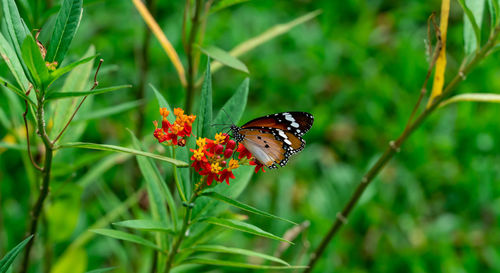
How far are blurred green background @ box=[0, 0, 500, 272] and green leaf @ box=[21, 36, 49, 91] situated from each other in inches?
32.5

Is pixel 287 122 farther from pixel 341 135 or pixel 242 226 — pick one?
pixel 341 135

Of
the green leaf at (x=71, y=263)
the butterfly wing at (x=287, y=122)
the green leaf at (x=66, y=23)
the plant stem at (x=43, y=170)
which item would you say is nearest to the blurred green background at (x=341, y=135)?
the green leaf at (x=71, y=263)

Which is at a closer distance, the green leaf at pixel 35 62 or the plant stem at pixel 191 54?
the green leaf at pixel 35 62

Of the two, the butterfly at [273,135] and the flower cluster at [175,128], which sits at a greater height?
the flower cluster at [175,128]

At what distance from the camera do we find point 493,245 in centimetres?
173

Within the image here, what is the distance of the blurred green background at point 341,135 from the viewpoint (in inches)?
64.8

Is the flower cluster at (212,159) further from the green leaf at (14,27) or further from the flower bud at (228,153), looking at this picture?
the green leaf at (14,27)

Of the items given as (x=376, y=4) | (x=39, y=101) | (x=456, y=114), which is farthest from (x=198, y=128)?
(x=376, y=4)

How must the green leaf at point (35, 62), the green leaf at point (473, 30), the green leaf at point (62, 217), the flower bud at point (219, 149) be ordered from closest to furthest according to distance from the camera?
the green leaf at point (35, 62) → the flower bud at point (219, 149) → the green leaf at point (473, 30) → the green leaf at point (62, 217)

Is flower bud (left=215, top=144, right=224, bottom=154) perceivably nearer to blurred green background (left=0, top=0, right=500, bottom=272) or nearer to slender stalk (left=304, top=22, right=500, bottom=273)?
slender stalk (left=304, top=22, right=500, bottom=273)

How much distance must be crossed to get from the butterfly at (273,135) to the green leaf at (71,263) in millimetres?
612

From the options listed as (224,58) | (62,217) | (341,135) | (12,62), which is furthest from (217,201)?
(341,135)

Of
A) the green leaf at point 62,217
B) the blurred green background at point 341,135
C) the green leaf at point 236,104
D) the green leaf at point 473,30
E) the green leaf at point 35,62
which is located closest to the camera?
the green leaf at point 35,62

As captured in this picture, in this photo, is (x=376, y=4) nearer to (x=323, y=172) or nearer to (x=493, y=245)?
(x=323, y=172)
